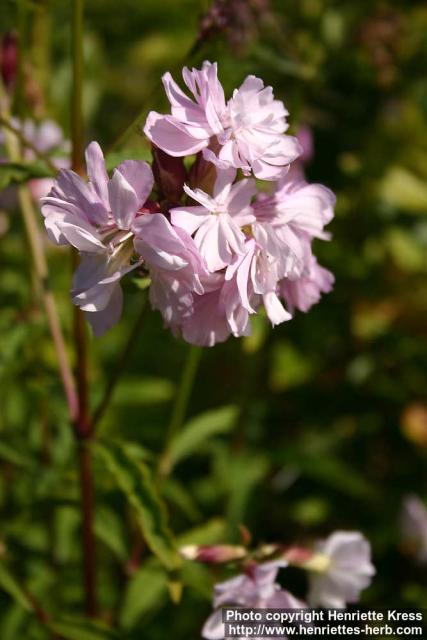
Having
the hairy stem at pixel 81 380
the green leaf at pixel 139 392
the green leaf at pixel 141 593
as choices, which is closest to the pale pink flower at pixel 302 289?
the hairy stem at pixel 81 380

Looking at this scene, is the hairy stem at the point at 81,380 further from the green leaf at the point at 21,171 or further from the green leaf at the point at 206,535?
the green leaf at the point at 206,535

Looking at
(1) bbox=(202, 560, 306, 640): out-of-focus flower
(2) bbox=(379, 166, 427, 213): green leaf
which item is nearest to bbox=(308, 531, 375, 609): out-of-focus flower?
(1) bbox=(202, 560, 306, 640): out-of-focus flower

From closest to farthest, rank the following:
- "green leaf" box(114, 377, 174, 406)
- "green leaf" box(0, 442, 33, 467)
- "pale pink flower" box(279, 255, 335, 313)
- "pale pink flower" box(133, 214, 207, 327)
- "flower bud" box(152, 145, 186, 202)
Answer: "pale pink flower" box(133, 214, 207, 327) → "flower bud" box(152, 145, 186, 202) → "pale pink flower" box(279, 255, 335, 313) → "green leaf" box(0, 442, 33, 467) → "green leaf" box(114, 377, 174, 406)

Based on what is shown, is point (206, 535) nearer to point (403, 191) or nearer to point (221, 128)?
point (221, 128)

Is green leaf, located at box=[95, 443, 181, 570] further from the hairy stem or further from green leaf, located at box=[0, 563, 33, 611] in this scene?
green leaf, located at box=[0, 563, 33, 611]

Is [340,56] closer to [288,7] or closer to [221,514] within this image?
[288,7]
